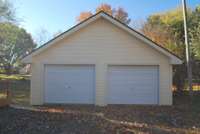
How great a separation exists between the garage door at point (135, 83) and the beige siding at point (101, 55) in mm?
332

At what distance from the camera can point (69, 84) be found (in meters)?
15.5

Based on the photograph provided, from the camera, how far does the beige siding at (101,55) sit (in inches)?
602

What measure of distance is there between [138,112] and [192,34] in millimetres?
12308

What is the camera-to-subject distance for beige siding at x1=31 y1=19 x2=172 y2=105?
15.3 metres

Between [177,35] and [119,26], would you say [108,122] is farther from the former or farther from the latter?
[177,35]

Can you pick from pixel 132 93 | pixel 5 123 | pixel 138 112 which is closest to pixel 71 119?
pixel 5 123

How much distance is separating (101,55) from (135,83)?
249 centimetres

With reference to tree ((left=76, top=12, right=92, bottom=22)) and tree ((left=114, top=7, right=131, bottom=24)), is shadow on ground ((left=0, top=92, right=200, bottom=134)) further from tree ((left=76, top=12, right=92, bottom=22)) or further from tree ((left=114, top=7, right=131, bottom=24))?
tree ((left=114, top=7, right=131, bottom=24))

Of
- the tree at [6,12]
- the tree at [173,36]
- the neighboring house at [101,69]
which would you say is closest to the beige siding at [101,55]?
the neighboring house at [101,69]

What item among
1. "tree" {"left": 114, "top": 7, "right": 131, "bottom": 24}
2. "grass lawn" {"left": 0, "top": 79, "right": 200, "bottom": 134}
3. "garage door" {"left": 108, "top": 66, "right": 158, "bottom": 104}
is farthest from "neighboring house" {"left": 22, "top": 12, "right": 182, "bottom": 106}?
"tree" {"left": 114, "top": 7, "right": 131, "bottom": 24}

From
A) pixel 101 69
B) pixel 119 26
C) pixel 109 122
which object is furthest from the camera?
pixel 101 69

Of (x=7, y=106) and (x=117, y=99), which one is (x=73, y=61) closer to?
(x=117, y=99)

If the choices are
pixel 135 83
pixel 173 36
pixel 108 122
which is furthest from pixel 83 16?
pixel 108 122

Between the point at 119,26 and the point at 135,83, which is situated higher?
the point at 119,26
